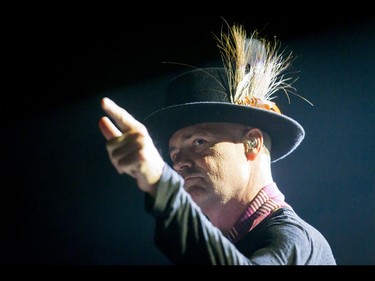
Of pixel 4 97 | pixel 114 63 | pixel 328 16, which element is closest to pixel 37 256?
pixel 4 97

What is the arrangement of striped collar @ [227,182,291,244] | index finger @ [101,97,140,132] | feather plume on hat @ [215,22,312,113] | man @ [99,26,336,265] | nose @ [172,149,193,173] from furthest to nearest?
feather plume on hat @ [215,22,312,113] < nose @ [172,149,193,173] < striped collar @ [227,182,291,244] < man @ [99,26,336,265] < index finger @ [101,97,140,132]

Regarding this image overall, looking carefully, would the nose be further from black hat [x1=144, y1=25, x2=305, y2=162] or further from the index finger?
the index finger

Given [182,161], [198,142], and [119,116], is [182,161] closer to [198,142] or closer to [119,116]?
[198,142]

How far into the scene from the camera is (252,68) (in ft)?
7.00

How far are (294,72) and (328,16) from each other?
0.26m

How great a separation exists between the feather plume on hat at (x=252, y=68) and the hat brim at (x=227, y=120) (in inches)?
2.3

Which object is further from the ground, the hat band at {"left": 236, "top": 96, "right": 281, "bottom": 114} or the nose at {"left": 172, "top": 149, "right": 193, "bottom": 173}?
the hat band at {"left": 236, "top": 96, "right": 281, "bottom": 114}

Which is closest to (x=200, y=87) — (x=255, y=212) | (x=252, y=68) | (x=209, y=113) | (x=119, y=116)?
(x=209, y=113)

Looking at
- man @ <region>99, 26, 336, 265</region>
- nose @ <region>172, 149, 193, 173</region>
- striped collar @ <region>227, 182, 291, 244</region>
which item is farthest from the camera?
nose @ <region>172, 149, 193, 173</region>

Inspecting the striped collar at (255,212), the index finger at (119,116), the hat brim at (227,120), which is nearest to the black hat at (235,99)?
the hat brim at (227,120)

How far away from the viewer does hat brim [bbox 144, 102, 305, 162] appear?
79.4 inches

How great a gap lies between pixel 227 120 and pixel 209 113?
0.22 feet

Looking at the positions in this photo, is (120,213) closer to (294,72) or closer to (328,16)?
(294,72)

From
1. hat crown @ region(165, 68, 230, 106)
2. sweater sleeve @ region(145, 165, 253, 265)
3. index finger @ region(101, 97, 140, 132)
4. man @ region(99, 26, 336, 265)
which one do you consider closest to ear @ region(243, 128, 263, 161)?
man @ region(99, 26, 336, 265)
